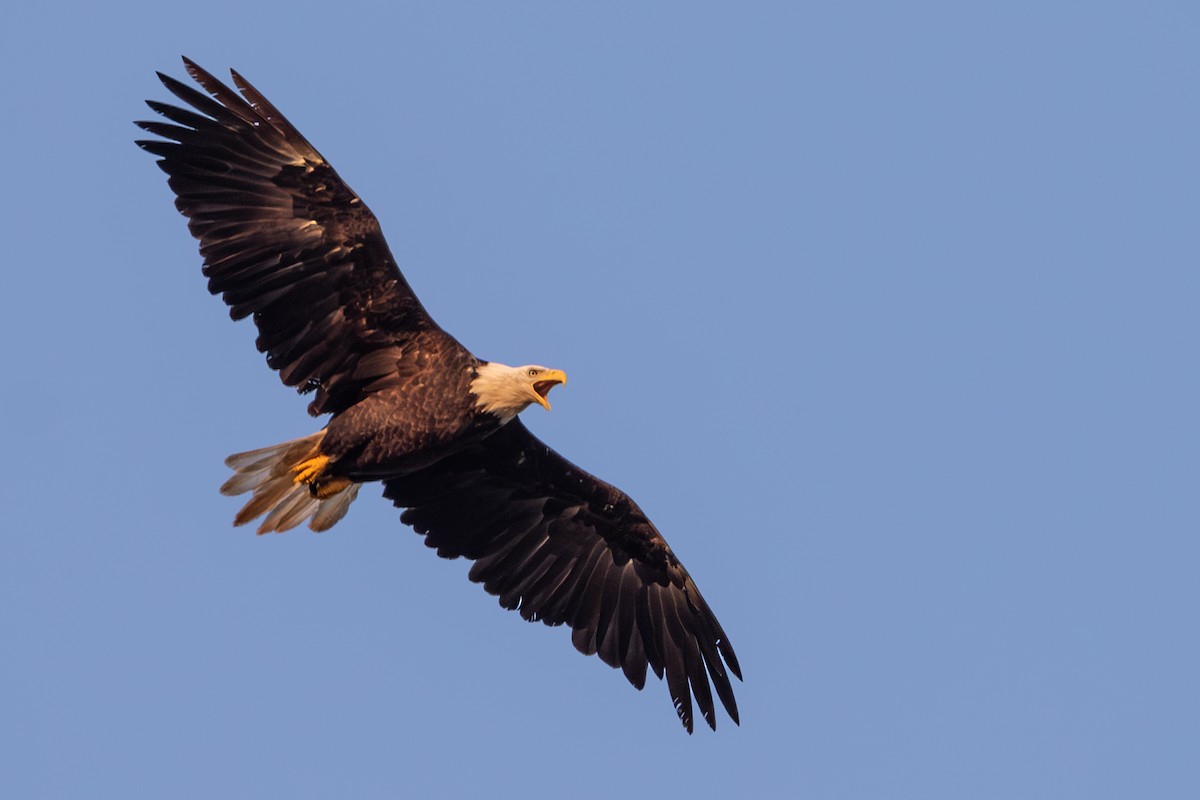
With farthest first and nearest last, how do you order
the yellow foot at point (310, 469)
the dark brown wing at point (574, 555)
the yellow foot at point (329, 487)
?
the dark brown wing at point (574, 555), the yellow foot at point (329, 487), the yellow foot at point (310, 469)

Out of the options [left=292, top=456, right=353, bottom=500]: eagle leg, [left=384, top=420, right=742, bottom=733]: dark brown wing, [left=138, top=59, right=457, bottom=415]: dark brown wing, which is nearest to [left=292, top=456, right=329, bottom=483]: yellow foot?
[left=292, top=456, right=353, bottom=500]: eagle leg

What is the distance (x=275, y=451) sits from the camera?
1470 centimetres

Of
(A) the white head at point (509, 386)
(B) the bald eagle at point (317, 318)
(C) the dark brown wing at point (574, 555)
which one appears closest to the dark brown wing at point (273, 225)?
(B) the bald eagle at point (317, 318)

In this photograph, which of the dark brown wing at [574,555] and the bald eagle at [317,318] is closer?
the bald eagle at [317,318]

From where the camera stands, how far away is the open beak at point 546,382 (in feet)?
47.0

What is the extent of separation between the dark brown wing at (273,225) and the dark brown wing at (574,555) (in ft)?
6.24

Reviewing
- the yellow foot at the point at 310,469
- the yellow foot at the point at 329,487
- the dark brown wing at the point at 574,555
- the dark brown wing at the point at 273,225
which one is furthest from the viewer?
the dark brown wing at the point at 574,555

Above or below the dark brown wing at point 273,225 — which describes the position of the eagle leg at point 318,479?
below

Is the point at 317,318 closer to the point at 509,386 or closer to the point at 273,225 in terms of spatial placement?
the point at 273,225

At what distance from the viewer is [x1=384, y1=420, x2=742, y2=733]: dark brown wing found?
51.6 ft

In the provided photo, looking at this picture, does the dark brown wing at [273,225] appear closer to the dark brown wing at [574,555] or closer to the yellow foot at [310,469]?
the yellow foot at [310,469]

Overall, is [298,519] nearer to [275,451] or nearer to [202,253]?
[275,451]

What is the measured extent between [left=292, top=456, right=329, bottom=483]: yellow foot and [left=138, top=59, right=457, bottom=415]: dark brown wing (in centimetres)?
65

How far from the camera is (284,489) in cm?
1494
